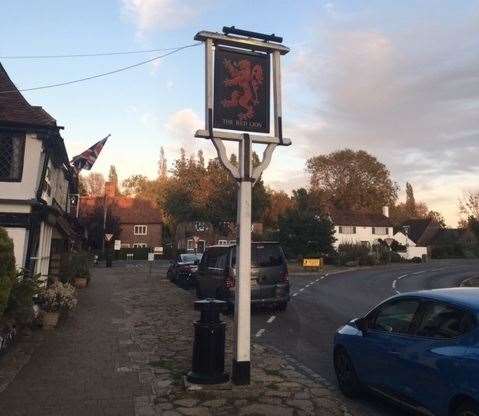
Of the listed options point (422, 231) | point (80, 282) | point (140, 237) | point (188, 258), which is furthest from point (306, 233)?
point (422, 231)

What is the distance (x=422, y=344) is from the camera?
536cm

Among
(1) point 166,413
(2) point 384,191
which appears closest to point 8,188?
(1) point 166,413

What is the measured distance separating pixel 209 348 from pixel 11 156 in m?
9.79

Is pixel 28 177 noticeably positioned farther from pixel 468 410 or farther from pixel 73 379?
pixel 468 410

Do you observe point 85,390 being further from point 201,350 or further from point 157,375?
point 201,350

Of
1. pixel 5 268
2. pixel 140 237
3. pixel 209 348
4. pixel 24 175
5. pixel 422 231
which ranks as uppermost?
pixel 422 231

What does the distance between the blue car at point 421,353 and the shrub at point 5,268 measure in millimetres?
4952

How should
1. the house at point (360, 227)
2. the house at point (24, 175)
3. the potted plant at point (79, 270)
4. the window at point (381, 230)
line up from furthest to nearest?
the window at point (381, 230), the house at point (360, 227), the potted plant at point (79, 270), the house at point (24, 175)

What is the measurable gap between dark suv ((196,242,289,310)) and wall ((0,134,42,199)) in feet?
18.5

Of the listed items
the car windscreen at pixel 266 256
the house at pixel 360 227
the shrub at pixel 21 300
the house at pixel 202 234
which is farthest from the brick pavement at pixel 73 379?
the house at pixel 360 227

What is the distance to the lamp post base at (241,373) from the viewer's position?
23.1 feet

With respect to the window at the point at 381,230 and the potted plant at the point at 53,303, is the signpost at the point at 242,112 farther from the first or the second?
the window at the point at 381,230

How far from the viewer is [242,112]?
7727mm

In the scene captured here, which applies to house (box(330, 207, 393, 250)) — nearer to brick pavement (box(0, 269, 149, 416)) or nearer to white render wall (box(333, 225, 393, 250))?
white render wall (box(333, 225, 393, 250))
